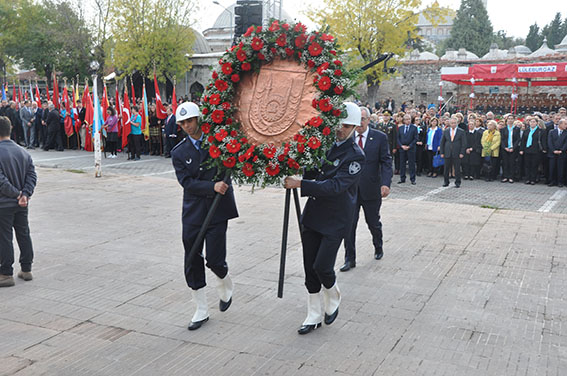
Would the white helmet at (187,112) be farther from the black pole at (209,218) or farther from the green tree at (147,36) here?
the green tree at (147,36)

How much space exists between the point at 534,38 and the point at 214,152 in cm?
8699

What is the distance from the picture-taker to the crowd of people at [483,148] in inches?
590

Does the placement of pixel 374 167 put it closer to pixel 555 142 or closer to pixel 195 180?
pixel 195 180

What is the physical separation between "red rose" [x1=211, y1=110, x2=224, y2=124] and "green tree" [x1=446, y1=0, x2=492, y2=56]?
73993mm

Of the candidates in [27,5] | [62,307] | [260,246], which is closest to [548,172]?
[260,246]

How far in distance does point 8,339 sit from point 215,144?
245cm

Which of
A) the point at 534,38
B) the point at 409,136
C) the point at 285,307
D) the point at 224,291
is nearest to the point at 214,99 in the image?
the point at 224,291

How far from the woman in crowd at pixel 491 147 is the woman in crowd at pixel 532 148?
687mm

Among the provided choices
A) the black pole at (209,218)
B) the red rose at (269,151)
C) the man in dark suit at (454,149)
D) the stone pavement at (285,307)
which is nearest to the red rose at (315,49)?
the red rose at (269,151)

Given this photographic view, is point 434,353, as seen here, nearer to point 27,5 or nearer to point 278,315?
point 278,315

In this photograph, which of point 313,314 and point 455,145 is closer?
point 313,314

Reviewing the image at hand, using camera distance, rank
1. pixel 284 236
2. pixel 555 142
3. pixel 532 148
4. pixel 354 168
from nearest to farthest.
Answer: pixel 354 168 → pixel 284 236 → pixel 555 142 → pixel 532 148

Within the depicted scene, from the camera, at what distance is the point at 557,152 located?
14.6 metres

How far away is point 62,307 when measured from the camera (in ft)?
18.3
